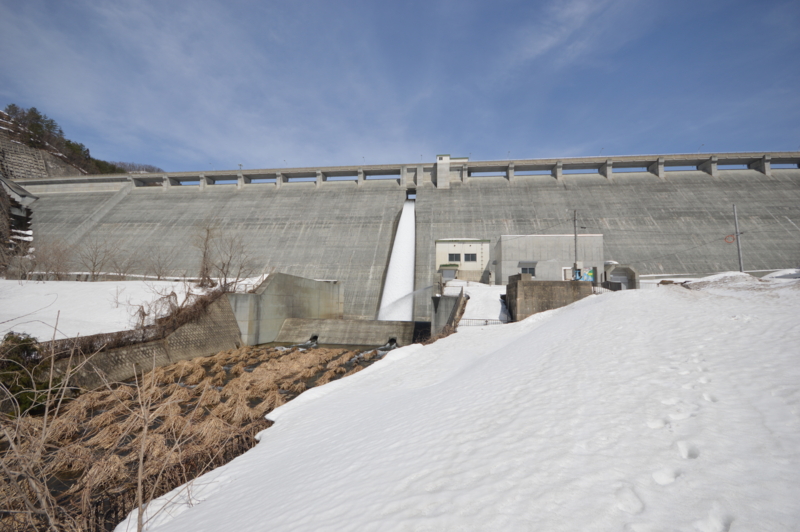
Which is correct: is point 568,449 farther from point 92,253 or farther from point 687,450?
point 92,253

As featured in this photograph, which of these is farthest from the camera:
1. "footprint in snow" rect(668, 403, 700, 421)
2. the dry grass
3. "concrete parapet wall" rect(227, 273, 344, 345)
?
"concrete parapet wall" rect(227, 273, 344, 345)

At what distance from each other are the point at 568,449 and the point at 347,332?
20.1 meters

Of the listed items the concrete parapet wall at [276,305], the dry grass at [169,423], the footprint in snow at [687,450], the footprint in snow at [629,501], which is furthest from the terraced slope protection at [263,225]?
the footprint in snow at [629,501]

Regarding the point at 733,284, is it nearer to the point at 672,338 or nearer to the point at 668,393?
the point at 672,338

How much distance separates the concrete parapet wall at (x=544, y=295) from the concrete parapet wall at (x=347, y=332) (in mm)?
8366

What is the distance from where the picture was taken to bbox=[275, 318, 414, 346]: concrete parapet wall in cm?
2250

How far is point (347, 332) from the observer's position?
75.4 ft

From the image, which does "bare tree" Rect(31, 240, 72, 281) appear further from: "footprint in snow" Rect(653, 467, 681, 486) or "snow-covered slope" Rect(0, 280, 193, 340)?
"footprint in snow" Rect(653, 467, 681, 486)

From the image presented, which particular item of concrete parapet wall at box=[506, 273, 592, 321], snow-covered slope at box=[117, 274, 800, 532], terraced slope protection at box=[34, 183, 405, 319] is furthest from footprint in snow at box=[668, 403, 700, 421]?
terraced slope protection at box=[34, 183, 405, 319]

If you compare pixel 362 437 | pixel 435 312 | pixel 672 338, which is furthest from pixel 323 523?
pixel 435 312

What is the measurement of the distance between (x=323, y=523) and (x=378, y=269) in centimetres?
2932

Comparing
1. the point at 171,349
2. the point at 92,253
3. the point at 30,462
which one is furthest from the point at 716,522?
the point at 92,253

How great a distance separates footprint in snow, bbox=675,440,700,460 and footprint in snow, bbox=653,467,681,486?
24cm

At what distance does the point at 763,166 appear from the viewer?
39.6 metres
